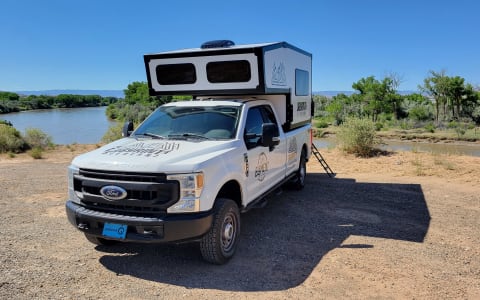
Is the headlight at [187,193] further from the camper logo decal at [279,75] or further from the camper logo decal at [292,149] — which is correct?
the camper logo decal at [292,149]

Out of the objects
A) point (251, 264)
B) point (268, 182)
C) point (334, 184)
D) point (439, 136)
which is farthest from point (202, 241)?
point (439, 136)

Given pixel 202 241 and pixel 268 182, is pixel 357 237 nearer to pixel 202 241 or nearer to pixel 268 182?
pixel 268 182

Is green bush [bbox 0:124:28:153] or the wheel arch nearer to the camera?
the wheel arch

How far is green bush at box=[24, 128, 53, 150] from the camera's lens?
56.4ft

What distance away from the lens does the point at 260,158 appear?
19.2ft

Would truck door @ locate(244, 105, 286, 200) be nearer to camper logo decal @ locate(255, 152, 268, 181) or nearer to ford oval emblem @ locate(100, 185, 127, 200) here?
camper logo decal @ locate(255, 152, 268, 181)

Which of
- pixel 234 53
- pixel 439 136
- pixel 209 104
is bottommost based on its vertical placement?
pixel 439 136

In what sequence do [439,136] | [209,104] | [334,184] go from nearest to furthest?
1. [209,104]
2. [334,184]
3. [439,136]

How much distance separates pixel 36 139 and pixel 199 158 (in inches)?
609

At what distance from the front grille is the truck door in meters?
1.49

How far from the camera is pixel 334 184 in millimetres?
9352

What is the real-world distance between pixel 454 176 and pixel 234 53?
272 inches

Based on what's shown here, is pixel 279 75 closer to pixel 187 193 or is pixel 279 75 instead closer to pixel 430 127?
pixel 187 193

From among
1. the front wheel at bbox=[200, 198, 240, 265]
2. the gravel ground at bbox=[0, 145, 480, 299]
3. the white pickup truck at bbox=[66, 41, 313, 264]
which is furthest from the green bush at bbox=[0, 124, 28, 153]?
the front wheel at bbox=[200, 198, 240, 265]
